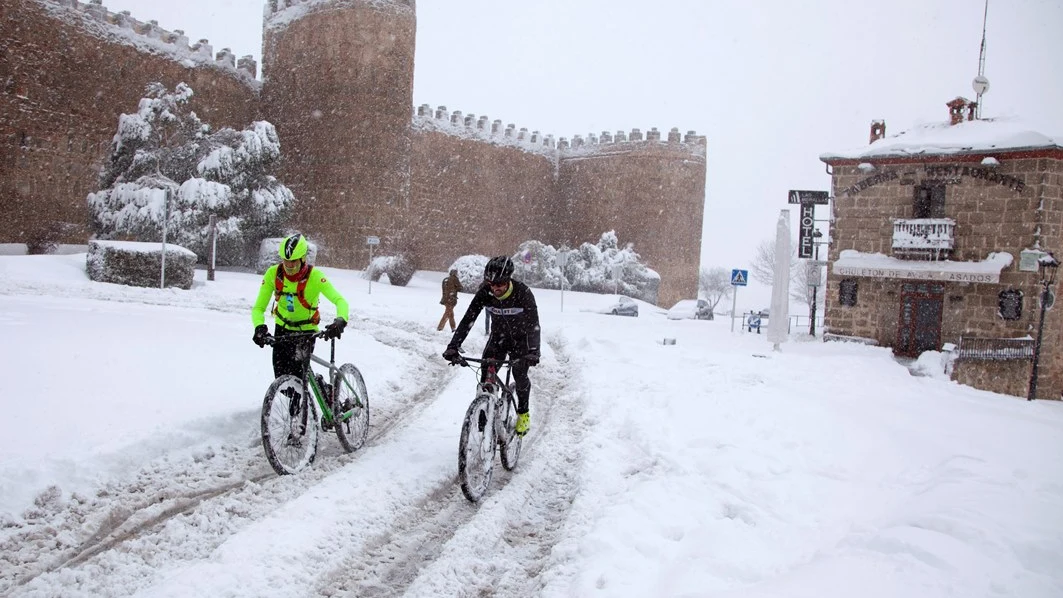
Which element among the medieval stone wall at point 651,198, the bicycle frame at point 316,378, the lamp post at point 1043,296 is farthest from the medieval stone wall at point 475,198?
the bicycle frame at point 316,378

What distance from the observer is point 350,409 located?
5859 mm

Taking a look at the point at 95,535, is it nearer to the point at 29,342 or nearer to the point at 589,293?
the point at 29,342

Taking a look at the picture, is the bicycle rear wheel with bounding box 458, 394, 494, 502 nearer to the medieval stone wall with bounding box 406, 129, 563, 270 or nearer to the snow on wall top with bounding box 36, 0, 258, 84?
the snow on wall top with bounding box 36, 0, 258, 84

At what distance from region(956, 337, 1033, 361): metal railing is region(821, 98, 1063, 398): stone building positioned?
30 millimetres

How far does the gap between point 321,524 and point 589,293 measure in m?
28.5

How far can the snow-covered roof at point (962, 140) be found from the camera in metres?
17.5

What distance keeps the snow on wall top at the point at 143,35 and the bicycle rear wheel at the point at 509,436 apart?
79.3 ft

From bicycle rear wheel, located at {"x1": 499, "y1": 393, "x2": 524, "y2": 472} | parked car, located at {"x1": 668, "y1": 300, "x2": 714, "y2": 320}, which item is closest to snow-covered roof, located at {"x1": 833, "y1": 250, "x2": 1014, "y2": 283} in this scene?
parked car, located at {"x1": 668, "y1": 300, "x2": 714, "y2": 320}

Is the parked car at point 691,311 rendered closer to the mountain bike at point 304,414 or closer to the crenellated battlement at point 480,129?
the crenellated battlement at point 480,129

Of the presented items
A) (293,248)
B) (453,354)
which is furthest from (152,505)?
(453,354)

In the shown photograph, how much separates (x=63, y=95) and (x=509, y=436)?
929 inches

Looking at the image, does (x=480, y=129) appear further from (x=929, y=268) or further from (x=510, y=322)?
(x=510, y=322)

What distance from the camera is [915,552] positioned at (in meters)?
3.68

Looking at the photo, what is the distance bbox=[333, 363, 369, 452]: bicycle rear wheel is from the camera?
5711 millimetres
